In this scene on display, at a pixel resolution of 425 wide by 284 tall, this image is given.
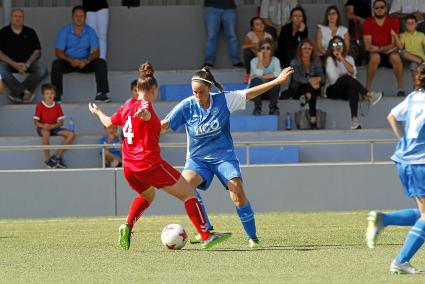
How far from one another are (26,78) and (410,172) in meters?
12.1

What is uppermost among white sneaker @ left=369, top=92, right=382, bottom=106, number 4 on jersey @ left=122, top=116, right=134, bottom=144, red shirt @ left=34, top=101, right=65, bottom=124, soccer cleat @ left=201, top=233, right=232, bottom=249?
number 4 on jersey @ left=122, top=116, right=134, bottom=144

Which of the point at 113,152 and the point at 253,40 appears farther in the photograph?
the point at 253,40

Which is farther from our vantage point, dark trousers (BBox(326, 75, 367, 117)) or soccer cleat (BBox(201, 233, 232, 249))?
dark trousers (BBox(326, 75, 367, 117))

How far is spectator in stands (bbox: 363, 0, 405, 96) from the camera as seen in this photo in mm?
20234

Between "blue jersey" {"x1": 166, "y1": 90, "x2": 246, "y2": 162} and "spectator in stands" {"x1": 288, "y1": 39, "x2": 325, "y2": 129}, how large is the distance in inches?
328

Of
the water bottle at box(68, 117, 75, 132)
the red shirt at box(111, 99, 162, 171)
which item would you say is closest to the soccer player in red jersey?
the red shirt at box(111, 99, 162, 171)

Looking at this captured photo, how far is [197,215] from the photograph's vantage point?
10.7m

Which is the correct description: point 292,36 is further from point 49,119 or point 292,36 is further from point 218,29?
point 49,119

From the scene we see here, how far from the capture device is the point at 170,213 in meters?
17.3

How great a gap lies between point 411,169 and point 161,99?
39.3ft

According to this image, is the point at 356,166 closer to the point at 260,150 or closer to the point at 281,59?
the point at 260,150

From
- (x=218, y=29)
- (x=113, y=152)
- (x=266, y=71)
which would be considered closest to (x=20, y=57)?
(x=113, y=152)

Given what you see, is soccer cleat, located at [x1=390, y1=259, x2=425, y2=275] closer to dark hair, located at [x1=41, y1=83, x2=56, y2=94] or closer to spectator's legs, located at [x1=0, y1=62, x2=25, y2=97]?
dark hair, located at [x1=41, y1=83, x2=56, y2=94]

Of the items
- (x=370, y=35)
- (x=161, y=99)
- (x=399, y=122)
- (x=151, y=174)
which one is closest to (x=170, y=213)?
(x=161, y=99)
